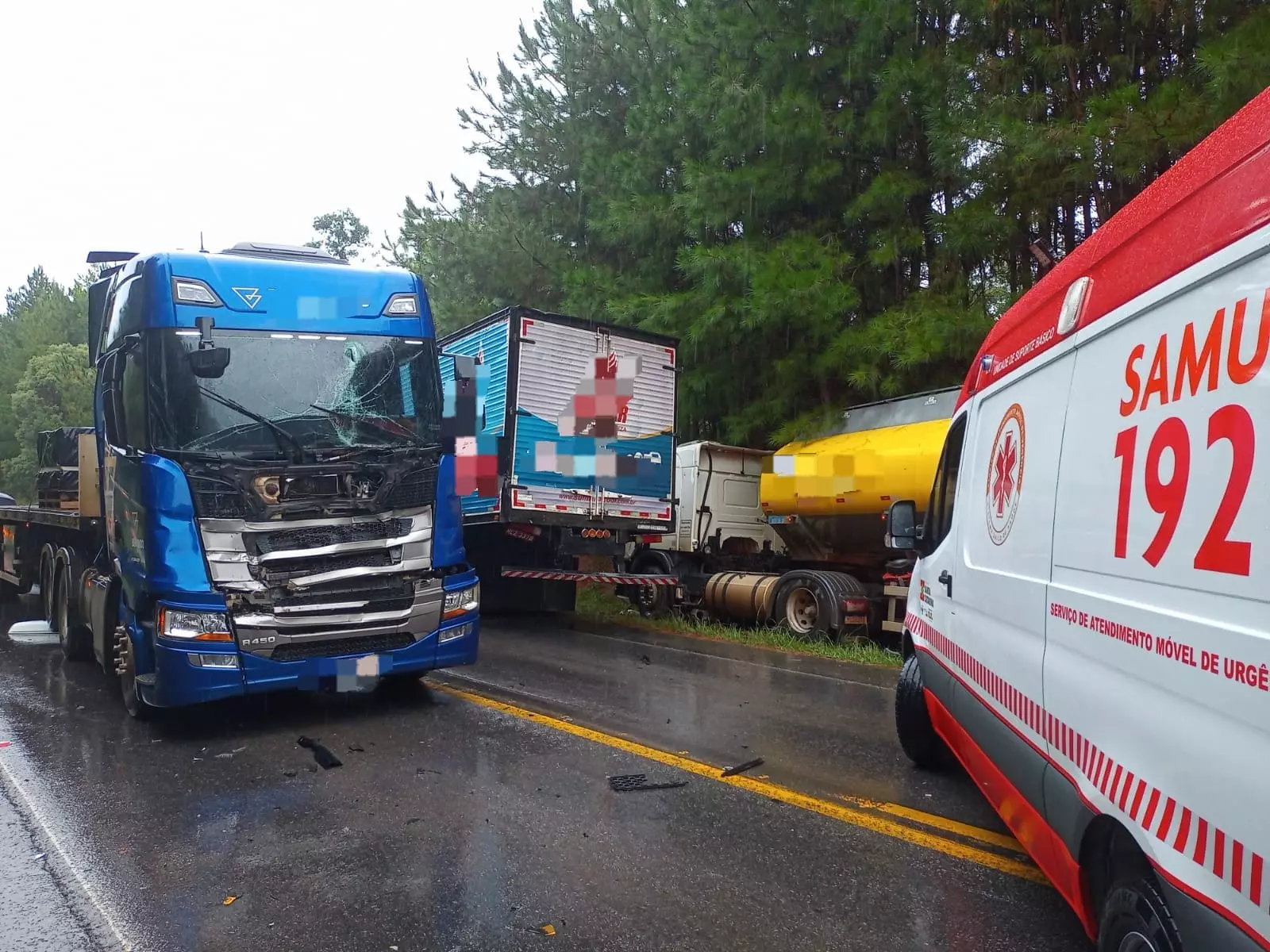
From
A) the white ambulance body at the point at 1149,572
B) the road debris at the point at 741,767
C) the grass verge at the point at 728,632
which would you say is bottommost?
the grass verge at the point at 728,632

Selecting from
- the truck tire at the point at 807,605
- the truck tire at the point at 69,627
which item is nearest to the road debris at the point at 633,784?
the truck tire at the point at 69,627

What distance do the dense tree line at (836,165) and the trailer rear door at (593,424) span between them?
79.5 inches

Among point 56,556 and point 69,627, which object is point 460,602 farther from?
point 56,556

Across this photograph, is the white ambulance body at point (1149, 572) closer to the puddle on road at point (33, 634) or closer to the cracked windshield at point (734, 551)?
the cracked windshield at point (734, 551)

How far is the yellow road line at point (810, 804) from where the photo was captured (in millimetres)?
4070

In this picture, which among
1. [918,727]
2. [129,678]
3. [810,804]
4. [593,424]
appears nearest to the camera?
[810,804]

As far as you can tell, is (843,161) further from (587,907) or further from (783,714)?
(587,907)

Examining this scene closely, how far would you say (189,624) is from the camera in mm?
6008

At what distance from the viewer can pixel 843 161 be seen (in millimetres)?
14000

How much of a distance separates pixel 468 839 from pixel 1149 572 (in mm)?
3229

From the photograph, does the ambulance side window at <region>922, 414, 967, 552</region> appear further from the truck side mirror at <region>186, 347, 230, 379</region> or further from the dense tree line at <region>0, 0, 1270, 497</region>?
the dense tree line at <region>0, 0, 1270, 497</region>

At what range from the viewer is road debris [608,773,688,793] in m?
5.13

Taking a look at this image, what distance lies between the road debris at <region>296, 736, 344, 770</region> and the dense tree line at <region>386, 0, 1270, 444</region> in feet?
28.6

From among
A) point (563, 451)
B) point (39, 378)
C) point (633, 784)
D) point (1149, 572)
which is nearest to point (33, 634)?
point (563, 451)
